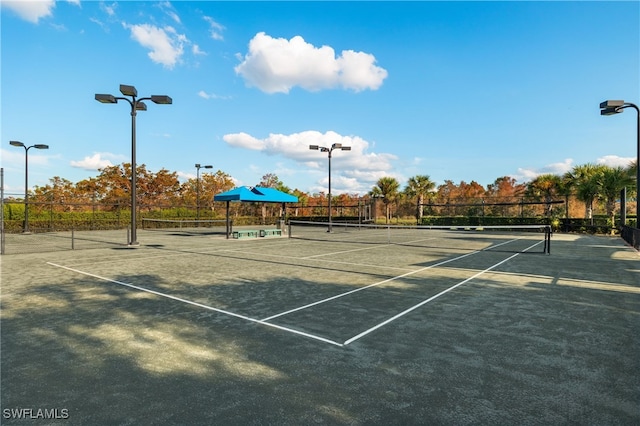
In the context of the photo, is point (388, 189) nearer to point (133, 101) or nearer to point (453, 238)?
point (453, 238)

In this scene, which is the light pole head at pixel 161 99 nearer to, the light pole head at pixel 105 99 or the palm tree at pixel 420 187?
the light pole head at pixel 105 99

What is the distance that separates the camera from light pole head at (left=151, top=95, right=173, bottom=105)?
1558cm

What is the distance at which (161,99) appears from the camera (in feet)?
51.4

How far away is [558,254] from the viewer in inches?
577

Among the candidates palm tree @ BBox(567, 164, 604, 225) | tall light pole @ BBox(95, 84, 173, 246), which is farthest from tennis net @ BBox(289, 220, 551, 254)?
tall light pole @ BBox(95, 84, 173, 246)

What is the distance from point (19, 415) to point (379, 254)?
12.5 meters

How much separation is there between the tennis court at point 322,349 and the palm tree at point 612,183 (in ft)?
76.7

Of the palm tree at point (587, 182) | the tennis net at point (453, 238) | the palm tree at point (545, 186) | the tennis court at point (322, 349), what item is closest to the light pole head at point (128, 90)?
the tennis court at point (322, 349)

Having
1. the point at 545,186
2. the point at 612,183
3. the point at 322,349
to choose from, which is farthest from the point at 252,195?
the point at 545,186

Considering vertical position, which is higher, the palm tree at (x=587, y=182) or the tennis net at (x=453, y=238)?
the palm tree at (x=587, y=182)

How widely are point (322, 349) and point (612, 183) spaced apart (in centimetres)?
3197

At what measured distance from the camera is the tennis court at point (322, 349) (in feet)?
10.3

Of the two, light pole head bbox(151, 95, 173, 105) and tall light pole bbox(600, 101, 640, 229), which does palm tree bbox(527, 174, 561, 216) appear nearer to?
tall light pole bbox(600, 101, 640, 229)

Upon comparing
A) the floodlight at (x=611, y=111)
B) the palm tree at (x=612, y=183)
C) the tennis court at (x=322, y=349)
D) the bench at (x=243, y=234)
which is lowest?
the tennis court at (x=322, y=349)
